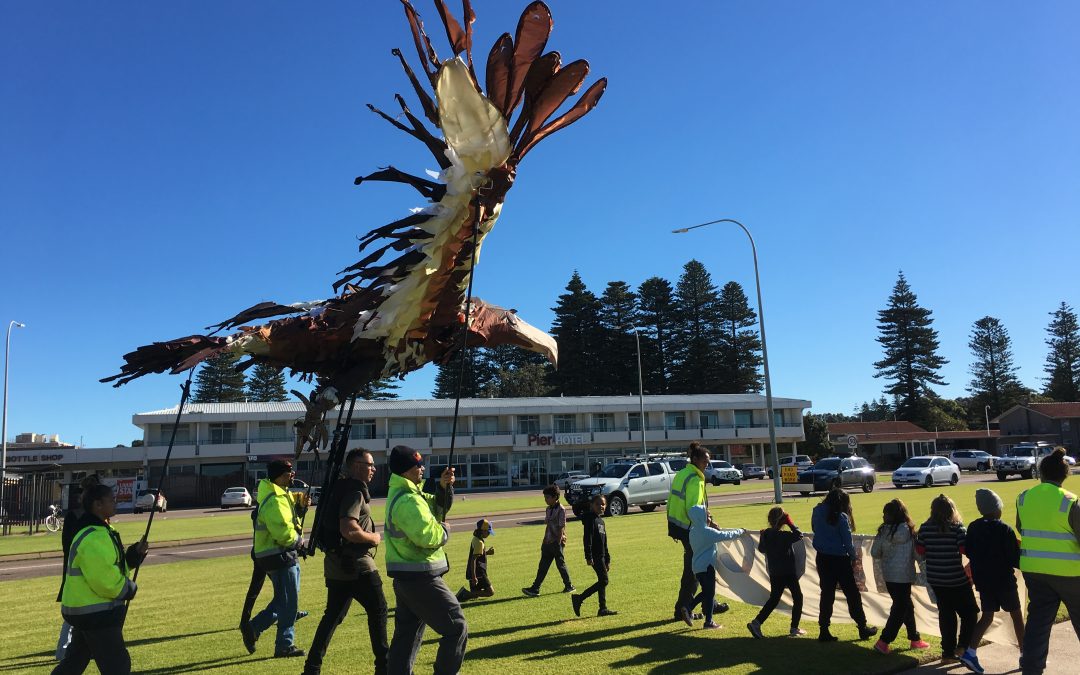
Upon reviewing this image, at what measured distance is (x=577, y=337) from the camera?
250 ft

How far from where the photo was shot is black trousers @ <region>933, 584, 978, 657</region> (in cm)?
605

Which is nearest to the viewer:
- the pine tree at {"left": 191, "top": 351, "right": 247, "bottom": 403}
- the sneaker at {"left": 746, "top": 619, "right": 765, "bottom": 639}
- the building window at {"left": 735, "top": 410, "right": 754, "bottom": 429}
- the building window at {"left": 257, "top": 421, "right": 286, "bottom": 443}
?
the sneaker at {"left": 746, "top": 619, "right": 765, "bottom": 639}

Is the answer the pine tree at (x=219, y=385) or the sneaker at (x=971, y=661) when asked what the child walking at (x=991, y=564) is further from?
the pine tree at (x=219, y=385)

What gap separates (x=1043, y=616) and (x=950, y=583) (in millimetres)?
906

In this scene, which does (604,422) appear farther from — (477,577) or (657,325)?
(477,577)

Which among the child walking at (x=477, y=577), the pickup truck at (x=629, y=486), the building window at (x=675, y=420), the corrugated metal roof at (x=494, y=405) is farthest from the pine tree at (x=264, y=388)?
the child walking at (x=477, y=577)

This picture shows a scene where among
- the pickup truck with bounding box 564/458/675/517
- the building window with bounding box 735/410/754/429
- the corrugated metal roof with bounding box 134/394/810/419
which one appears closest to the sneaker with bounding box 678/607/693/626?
the pickup truck with bounding box 564/458/675/517

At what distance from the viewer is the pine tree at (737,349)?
77.1m

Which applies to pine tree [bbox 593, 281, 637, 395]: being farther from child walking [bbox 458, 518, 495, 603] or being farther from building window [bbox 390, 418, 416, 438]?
child walking [bbox 458, 518, 495, 603]

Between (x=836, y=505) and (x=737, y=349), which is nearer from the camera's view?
(x=836, y=505)

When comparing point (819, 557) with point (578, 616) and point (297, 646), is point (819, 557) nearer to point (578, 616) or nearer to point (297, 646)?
point (578, 616)

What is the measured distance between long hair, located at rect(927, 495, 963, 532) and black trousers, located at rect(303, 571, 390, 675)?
4.60 meters

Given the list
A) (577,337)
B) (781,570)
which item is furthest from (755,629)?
(577,337)

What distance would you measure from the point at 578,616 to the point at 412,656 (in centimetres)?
324
